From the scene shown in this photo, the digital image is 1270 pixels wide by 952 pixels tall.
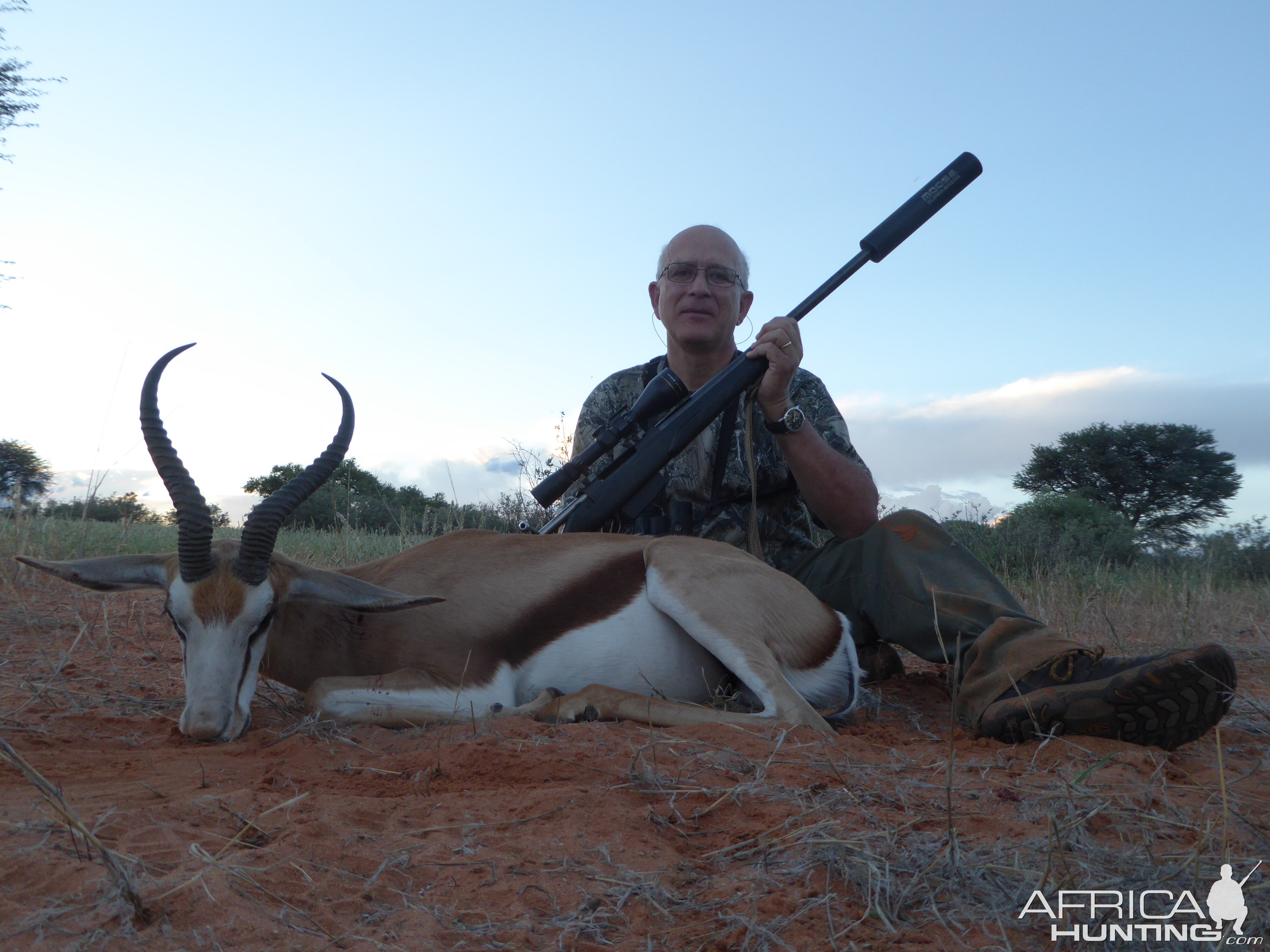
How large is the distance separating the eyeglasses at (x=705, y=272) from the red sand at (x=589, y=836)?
2.78 metres

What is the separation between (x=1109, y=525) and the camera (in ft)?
47.4

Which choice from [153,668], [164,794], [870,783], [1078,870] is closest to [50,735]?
[164,794]

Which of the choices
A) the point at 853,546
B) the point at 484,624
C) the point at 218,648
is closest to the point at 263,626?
the point at 218,648

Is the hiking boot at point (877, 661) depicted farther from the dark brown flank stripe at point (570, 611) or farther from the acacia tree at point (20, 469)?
the acacia tree at point (20, 469)

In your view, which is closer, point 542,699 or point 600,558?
point 542,699

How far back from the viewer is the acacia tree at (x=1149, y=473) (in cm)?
1978

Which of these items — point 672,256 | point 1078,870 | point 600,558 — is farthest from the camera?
point 672,256

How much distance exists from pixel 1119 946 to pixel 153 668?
393cm

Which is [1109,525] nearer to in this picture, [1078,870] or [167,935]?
[1078,870]

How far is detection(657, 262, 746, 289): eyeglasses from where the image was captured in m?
4.81

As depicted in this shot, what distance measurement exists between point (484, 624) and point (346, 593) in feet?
1.71

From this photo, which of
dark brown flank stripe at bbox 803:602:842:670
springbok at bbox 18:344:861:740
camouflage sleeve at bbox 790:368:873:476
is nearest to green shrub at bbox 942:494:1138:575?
camouflage sleeve at bbox 790:368:873:476

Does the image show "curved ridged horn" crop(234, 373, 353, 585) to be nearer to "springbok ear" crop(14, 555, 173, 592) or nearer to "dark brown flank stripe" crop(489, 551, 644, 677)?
"springbok ear" crop(14, 555, 173, 592)

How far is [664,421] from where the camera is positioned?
4.20 m
